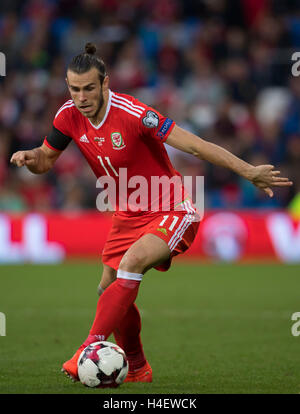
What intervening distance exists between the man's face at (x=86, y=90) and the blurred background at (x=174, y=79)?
359 inches

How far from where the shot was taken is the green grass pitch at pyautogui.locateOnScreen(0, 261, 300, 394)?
5410 mm

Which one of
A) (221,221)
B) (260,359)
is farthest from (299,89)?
(260,359)

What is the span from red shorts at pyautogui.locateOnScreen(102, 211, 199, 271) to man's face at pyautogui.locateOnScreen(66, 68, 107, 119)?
2.76ft

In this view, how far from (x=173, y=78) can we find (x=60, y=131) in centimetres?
1151

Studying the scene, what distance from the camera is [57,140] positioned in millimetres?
5793

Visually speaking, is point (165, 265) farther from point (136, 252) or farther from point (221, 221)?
point (221, 221)

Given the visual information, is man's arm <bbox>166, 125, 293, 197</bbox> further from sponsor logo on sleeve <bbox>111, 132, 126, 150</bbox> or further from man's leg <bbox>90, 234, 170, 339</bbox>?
man's leg <bbox>90, 234, 170, 339</bbox>

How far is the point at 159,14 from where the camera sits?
1775 centimetres

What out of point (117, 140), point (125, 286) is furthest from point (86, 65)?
point (125, 286)

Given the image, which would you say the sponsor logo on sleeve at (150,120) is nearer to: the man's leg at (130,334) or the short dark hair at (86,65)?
the short dark hair at (86,65)

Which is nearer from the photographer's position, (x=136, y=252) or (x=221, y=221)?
(x=136, y=252)

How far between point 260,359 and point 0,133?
10964mm

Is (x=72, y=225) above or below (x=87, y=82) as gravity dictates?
below

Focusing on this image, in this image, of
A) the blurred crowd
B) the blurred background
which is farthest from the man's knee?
the blurred crowd
